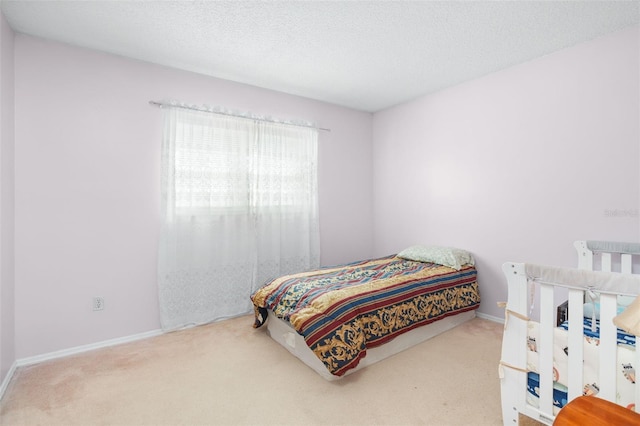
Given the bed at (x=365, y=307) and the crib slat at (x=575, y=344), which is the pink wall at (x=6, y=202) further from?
the crib slat at (x=575, y=344)

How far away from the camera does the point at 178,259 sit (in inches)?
116

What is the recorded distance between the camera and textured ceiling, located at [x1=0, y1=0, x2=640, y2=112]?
2068 mm

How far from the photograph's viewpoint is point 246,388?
2.00 m

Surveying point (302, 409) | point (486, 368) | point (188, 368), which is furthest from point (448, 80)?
point (188, 368)

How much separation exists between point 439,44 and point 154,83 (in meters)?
2.54

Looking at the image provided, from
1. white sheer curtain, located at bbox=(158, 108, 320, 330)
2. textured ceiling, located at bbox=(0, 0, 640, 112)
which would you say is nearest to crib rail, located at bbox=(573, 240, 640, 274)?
textured ceiling, located at bbox=(0, 0, 640, 112)

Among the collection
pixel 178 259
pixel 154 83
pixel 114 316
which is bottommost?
pixel 114 316

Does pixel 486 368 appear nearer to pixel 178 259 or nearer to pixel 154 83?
pixel 178 259

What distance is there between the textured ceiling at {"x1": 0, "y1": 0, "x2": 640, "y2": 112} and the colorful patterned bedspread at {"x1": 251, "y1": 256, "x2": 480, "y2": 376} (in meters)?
1.98

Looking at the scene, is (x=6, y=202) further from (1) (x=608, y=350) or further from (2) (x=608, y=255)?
(2) (x=608, y=255)

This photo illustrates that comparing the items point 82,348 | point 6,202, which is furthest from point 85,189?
point 82,348

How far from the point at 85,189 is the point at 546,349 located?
329cm

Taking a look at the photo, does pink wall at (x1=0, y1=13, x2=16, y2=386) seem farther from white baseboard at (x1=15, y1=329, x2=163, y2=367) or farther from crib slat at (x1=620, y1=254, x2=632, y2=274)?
crib slat at (x1=620, y1=254, x2=632, y2=274)

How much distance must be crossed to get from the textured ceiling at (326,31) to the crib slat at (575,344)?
190cm
